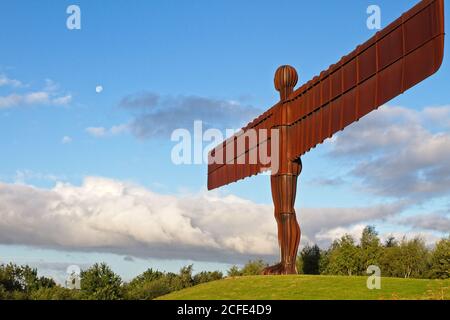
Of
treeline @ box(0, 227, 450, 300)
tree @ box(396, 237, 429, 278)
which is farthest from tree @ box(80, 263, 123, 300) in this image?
tree @ box(396, 237, 429, 278)

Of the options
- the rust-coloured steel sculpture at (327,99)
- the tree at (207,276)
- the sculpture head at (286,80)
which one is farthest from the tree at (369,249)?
the sculpture head at (286,80)

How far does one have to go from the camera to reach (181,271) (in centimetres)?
9119

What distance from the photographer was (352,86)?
20688 millimetres

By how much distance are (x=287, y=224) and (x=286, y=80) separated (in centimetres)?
572

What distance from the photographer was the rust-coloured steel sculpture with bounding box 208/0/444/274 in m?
17.7

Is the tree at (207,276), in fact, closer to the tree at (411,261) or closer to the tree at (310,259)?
the tree at (411,261)

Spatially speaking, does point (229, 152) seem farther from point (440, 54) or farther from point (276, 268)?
point (440, 54)

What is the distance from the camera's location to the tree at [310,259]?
43.8m

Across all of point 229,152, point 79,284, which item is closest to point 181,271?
point 79,284

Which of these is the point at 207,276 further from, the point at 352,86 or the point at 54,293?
the point at 352,86

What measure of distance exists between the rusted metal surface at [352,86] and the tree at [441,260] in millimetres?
37188

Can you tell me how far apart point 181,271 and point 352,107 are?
242 ft

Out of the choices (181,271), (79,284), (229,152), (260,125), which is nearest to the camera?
(260,125)

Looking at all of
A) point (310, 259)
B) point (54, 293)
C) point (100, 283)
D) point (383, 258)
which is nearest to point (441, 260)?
point (383, 258)
